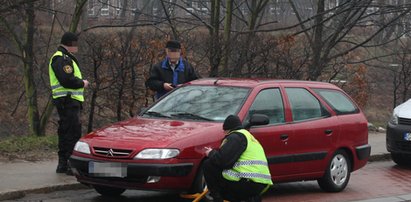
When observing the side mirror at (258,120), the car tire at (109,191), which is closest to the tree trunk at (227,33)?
the car tire at (109,191)

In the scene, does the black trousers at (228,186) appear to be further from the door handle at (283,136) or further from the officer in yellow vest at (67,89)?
the officer in yellow vest at (67,89)

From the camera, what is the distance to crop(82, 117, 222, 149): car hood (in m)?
6.58

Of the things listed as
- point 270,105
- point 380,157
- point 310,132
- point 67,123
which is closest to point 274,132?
point 270,105

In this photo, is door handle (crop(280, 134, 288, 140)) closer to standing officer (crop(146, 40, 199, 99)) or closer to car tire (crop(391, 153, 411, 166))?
standing officer (crop(146, 40, 199, 99))

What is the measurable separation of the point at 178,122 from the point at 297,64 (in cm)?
776

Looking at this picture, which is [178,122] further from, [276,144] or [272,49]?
[272,49]

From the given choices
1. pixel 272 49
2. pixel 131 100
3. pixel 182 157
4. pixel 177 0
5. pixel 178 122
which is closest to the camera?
pixel 182 157

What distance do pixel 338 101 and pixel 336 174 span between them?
3.49 feet

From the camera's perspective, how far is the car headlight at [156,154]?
254 inches

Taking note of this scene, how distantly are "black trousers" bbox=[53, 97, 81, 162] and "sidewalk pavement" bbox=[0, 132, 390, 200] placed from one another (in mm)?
387

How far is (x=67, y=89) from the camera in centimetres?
822

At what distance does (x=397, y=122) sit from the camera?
11.1m

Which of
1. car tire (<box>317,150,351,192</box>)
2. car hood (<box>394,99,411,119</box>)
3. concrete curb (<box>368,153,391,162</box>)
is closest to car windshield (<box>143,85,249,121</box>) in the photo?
car tire (<box>317,150,351,192</box>)

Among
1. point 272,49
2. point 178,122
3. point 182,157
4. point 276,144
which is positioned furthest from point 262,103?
point 272,49
